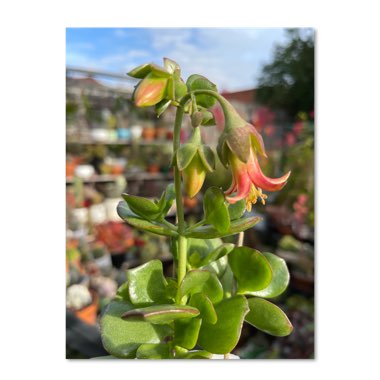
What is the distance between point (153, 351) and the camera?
34 centimetres

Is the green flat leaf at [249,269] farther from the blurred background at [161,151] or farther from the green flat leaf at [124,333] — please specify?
the blurred background at [161,151]

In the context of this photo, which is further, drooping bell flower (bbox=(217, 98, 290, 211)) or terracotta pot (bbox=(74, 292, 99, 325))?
terracotta pot (bbox=(74, 292, 99, 325))

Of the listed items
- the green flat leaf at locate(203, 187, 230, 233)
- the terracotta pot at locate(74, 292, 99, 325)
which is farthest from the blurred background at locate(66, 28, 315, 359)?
the green flat leaf at locate(203, 187, 230, 233)

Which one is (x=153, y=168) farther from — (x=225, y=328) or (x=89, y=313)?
(x=225, y=328)

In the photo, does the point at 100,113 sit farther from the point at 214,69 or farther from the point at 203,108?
the point at 203,108

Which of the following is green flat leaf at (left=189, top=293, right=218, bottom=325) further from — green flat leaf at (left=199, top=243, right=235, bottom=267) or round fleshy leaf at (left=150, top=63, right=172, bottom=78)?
round fleshy leaf at (left=150, top=63, right=172, bottom=78)

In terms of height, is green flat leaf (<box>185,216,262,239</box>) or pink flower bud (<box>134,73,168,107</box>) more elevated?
pink flower bud (<box>134,73,168,107</box>)

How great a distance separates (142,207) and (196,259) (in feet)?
0.23

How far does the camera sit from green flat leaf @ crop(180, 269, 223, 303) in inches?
12.7

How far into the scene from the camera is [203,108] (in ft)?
1.09

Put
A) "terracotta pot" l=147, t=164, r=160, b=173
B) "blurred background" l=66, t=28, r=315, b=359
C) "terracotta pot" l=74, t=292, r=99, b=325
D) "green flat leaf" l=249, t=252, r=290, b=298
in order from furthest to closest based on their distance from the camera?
1. "terracotta pot" l=147, t=164, r=160, b=173
2. "blurred background" l=66, t=28, r=315, b=359
3. "terracotta pot" l=74, t=292, r=99, b=325
4. "green flat leaf" l=249, t=252, r=290, b=298

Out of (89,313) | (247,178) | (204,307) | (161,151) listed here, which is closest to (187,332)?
(204,307)
